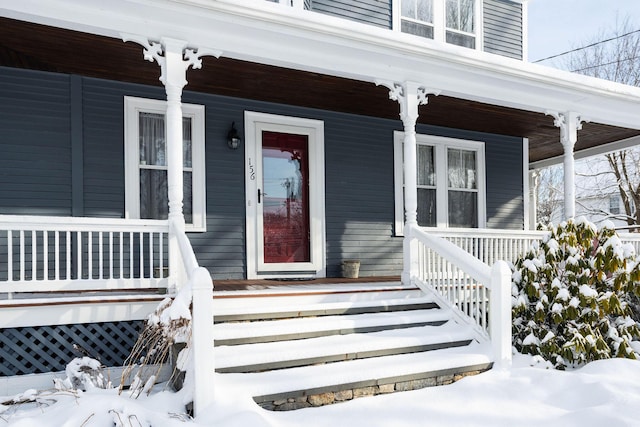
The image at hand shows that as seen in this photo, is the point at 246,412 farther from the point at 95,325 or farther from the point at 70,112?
the point at 70,112

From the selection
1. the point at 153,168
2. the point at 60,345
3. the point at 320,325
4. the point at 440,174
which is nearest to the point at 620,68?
the point at 440,174

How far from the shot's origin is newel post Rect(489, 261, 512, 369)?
13.7ft

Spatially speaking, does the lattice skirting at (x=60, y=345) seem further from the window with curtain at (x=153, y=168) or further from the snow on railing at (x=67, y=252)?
the window with curtain at (x=153, y=168)

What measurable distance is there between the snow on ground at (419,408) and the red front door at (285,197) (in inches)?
127

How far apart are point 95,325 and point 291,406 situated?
6.22 ft

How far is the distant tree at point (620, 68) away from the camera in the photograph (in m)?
16.1

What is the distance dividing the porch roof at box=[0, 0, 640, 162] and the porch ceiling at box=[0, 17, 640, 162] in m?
0.01

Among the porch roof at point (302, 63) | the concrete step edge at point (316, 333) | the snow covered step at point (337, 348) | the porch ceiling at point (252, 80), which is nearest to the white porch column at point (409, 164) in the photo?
the porch roof at point (302, 63)

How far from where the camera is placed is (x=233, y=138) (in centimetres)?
612

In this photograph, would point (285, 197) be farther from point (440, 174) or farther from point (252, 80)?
point (440, 174)

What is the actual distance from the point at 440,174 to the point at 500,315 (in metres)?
3.83

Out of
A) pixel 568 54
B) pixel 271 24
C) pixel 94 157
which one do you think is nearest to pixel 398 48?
pixel 271 24

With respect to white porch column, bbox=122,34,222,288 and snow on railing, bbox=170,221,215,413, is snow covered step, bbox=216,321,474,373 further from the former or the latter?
white porch column, bbox=122,34,222,288

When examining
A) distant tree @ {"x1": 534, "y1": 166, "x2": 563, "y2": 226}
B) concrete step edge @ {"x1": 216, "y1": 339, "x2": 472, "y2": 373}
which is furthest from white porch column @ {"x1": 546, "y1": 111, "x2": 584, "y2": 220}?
distant tree @ {"x1": 534, "y1": 166, "x2": 563, "y2": 226}
